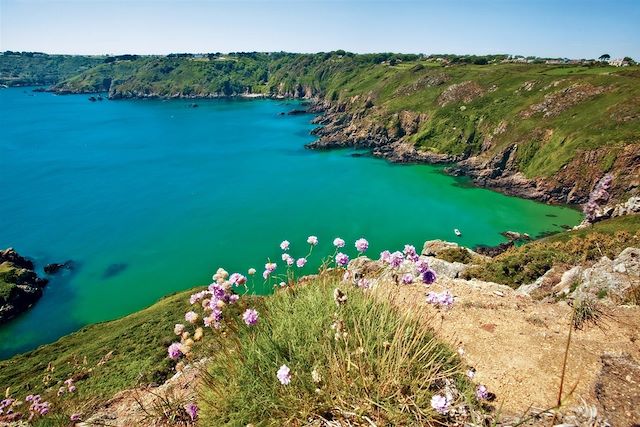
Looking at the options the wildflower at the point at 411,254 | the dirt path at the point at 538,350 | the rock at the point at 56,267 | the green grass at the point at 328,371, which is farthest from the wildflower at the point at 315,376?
the rock at the point at 56,267

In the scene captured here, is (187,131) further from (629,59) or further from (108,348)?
(629,59)

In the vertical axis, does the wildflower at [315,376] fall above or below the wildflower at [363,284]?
below

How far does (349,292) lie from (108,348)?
100.0 ft

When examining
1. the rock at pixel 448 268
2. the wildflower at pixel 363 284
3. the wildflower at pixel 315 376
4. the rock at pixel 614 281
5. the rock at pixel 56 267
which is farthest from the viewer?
the rock at pixel 56 267

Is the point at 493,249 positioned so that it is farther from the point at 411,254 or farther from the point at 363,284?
the point at 411,254

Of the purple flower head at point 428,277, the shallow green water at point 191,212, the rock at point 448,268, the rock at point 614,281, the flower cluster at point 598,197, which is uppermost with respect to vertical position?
the flower cluster at point 598,197

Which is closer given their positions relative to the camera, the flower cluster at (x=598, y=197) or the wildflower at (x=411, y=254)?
the flower cluster at (x=598, y=197)

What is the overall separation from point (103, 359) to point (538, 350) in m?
29.4

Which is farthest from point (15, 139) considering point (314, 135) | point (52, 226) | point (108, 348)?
point (108, 348)

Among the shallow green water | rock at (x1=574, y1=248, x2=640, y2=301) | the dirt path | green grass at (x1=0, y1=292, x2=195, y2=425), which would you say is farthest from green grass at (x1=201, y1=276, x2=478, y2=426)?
the shallow green water

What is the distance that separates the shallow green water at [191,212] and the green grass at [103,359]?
9.16m

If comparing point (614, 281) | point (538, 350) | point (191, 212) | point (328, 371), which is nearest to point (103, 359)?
point (328, 371)

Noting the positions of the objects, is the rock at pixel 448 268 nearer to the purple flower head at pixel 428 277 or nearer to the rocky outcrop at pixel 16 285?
the purple flower head at pixel 428 277

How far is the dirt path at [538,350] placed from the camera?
6082mm
